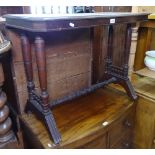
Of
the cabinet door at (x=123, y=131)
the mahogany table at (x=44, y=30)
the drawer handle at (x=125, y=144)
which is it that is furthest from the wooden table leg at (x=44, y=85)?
the drawer handle at (x=125, y=144)

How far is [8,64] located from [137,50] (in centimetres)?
108

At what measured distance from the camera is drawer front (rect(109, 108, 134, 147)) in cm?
114

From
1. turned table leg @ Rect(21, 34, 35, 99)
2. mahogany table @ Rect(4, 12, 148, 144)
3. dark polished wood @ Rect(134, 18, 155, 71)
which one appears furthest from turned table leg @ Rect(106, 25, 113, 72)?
turned table leg @ Rect(21, 34, 35, 99)

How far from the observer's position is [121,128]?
1.22 m

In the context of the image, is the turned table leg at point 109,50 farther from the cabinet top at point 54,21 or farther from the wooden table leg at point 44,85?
the wooden table leg at point 44,85

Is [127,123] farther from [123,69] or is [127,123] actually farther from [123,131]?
[123,69]

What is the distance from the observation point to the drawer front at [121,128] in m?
1.14

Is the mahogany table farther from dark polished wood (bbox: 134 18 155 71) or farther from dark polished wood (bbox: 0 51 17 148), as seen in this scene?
dark polished wood (bbox: 134 18 155 71)

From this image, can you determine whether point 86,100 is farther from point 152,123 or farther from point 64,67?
point 152,123

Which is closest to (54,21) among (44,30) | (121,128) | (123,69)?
(44,30)

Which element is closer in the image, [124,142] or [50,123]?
[50,123]

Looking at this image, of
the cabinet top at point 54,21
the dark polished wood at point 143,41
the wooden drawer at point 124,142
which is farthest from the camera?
the dark polished wood at point 143,41

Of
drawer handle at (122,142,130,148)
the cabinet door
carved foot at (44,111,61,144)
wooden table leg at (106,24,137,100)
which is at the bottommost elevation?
drawer handle at (122,142,130,148)
